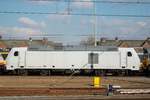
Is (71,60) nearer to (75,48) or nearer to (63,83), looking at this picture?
(75,48)

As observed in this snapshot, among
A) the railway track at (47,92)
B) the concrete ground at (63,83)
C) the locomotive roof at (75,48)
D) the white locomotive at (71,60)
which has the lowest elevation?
the railway track at (47,92)

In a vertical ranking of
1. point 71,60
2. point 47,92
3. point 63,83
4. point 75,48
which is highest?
point 75,48

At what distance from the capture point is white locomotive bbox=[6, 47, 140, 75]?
42.4 metres

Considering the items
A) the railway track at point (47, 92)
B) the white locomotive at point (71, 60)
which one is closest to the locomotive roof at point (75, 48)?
the white locomotive at point (71, 60)

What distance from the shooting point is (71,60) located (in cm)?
4281

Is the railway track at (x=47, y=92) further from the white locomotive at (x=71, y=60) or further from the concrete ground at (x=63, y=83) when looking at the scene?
the white locomotive at (x=71, y=60)

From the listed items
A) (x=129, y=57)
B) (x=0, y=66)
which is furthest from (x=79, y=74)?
(x=0, y=66)

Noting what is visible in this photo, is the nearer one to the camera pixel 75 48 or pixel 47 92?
pixel 47 92

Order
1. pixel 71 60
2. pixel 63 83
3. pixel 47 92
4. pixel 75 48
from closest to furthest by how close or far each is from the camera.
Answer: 1. pixel 47 92
2. pixel 63 83
3. pixel 71 60
4. pixel 75 48

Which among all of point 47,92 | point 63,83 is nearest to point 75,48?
point 63,83

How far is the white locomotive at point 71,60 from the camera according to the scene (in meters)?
42.4

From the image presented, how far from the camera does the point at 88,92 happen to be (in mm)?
24812

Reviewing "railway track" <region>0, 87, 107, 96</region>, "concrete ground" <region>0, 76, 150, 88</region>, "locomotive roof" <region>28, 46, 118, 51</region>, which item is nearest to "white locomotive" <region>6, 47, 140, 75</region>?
"locomotive roof" <region>28, 46, 118, 51</region>

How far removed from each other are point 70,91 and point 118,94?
3.03 metres
